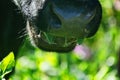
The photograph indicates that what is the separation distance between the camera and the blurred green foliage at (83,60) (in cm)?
369

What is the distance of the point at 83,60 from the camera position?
14.3ft

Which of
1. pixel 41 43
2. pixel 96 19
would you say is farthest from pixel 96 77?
pixel 96 19

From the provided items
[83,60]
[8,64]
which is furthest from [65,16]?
[83,60]

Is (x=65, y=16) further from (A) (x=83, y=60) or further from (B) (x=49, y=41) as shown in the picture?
(A) (x=83, y=60)

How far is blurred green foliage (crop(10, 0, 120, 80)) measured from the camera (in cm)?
369

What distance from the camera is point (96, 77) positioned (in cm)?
351

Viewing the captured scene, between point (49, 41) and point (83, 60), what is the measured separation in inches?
75.1

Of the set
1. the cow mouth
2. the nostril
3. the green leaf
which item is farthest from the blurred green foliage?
the nostril

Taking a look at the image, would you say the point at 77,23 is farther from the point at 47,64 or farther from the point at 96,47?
the point at 96,47

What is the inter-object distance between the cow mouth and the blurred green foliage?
2.55 feet

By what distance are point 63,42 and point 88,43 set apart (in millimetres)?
2161

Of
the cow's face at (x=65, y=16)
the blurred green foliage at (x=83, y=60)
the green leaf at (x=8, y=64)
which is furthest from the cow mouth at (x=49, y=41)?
the blurred green foliage at (x=83, y=60)

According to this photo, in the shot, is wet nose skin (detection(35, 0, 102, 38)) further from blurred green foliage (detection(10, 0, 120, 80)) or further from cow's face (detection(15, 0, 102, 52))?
blurred green foliage (detection(10, 0, 120, 80))

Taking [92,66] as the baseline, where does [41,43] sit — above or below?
above
